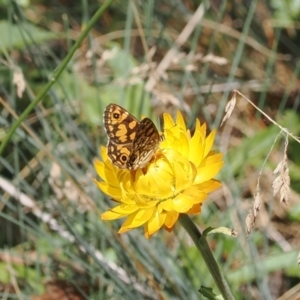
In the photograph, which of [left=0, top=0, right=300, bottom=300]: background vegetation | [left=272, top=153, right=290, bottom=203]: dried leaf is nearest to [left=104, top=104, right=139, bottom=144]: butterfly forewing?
[left=272, top=153, right=290, bottom=203]: dried leaf

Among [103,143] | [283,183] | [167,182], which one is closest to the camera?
[283,183]

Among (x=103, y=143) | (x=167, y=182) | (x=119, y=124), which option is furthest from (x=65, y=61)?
(x=103, y=143)

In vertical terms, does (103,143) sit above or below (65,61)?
below

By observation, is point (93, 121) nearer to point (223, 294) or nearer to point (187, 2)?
point (187, 2)

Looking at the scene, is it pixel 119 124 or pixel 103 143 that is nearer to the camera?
pixel 119 124

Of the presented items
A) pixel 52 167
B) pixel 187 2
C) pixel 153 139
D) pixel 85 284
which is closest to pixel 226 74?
pixel 187 2

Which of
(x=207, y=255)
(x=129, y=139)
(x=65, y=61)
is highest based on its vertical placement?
(x=65, y=61)

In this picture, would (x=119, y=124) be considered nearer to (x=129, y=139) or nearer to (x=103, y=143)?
(x=129, y=139)
